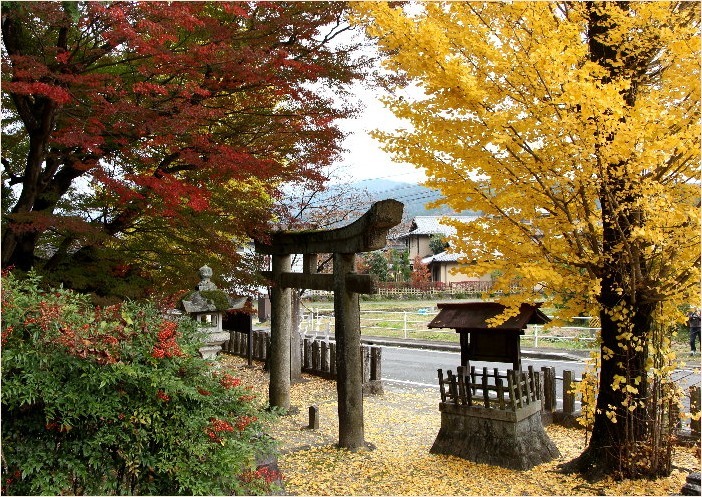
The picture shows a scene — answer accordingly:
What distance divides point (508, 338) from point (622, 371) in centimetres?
205

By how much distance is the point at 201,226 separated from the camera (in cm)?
670

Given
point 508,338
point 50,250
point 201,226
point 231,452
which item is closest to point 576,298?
point 508,338

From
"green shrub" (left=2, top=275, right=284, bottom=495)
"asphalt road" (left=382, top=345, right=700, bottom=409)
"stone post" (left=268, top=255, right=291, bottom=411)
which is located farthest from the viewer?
"asphalt road" (left=382, top=345, right=700, bottom=409)

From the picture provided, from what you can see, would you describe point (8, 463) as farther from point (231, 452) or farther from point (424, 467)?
point (424, 467)

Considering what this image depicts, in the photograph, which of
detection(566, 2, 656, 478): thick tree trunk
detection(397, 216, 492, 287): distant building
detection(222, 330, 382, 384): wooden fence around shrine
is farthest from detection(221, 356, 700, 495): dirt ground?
detection(397, 216, 492, 287): distant building

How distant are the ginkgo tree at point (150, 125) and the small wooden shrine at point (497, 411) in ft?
11.1

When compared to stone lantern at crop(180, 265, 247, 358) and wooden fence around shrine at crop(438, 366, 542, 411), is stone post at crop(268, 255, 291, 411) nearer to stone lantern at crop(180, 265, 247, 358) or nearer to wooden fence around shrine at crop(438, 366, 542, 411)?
stone lantern at crop(180, 265, 247, 358)

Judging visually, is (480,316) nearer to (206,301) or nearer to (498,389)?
(498,389)

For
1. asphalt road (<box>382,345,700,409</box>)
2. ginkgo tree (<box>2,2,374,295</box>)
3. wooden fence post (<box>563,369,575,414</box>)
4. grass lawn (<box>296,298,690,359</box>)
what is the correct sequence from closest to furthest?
1. ginkgo tree (<box>2,2,374,295</box>)
2. wooden fence post (<box>563,369,575,414</box>)
3. asphalt road (<box>382,345,700,409</box>)
4. grass lawn (<box>296,298,690,359</box>)

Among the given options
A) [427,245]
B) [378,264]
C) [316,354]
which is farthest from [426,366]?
[427,245]

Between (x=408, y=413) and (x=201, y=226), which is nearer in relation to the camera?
(x=201, y=226)

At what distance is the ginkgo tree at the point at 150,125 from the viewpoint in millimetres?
5285

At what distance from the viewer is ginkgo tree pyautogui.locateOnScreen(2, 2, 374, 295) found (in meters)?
5.29

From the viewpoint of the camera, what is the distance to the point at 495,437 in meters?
6.96
